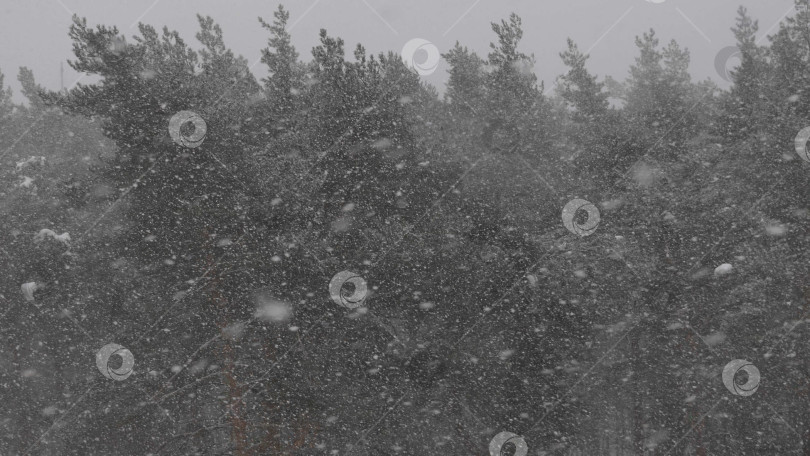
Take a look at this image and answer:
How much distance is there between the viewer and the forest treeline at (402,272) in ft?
34.7

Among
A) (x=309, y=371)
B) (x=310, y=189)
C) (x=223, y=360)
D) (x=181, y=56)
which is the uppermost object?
(x=181, y=56)

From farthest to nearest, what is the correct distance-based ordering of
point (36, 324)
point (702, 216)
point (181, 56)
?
point (36, 324) → point (181, 56) → point (702, 216)

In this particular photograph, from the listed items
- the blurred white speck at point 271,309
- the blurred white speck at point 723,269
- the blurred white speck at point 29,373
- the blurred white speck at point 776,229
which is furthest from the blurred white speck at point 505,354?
the blurred white speck at point 29,373

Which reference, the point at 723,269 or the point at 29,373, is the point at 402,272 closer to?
the point at 723,269

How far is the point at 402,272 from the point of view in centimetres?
1091

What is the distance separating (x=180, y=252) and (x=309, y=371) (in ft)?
10.3

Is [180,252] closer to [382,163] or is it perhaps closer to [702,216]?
→ [382,163]

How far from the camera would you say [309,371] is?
34.8 ft

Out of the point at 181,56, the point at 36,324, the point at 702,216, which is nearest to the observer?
the point at 702,216

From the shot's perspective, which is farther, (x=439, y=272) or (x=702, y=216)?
(x=702, y=216)

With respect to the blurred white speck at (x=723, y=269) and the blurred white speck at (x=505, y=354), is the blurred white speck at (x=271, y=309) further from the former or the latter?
the blurred white speck at (x=723, y=269)

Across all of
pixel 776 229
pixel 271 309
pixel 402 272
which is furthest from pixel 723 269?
pixel 271 309

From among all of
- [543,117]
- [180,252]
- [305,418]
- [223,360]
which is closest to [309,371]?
[305,418]

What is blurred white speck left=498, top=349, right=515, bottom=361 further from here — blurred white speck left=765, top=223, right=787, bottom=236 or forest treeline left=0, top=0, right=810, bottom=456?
blurred white speck left=765, top=223, right=787, bottom=236
